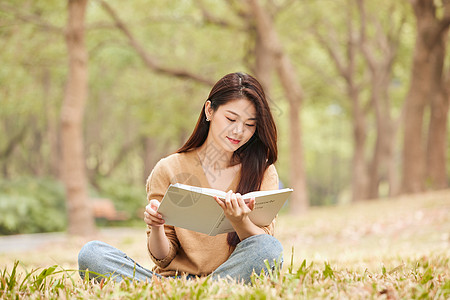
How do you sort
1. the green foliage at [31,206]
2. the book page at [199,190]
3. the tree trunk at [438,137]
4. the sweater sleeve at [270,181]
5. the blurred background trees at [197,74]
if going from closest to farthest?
the book page at [199,190]
the sweater sleeve at [270,181]
the blurred background trees at [197,74]
the green foliage at [31,206]
the tree trunk at [438,137]

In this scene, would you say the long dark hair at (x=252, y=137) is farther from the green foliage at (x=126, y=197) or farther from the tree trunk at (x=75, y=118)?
the green foliage at (x=126, y=197)

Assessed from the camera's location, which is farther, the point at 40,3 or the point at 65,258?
the point at 40,3

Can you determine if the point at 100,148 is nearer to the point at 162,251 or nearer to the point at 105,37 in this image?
the point at 105,37

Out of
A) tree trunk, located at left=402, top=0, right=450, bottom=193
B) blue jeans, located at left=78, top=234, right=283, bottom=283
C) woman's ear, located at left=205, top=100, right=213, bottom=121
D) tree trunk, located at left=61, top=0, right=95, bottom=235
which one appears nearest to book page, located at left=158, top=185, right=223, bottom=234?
blue jeans, located at left=78, top=234, right=283, bottom=283

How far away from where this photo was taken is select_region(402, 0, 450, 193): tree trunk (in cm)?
1033

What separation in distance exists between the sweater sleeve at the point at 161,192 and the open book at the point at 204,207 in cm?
32

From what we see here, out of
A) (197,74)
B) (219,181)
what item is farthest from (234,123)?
(197,74)

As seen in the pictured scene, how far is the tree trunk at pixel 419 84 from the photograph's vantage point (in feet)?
33.9

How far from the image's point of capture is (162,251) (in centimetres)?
269

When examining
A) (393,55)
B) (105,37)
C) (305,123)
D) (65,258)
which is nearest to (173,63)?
(105,37)

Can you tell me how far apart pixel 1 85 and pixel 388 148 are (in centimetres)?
1180

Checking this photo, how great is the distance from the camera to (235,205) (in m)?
2.32

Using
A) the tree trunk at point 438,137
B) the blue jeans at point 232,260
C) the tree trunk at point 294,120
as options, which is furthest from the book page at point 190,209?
the tree trunk at point 438,137

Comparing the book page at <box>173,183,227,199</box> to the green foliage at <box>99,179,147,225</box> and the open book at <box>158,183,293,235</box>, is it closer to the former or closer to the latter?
the open book at <box>158,183,293,235</box>
